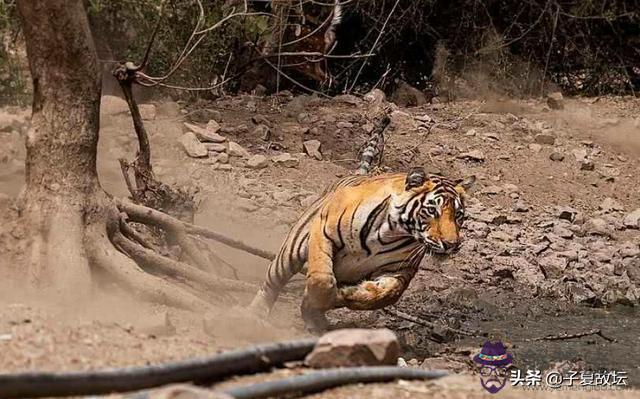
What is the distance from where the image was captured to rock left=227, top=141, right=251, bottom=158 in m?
11.1

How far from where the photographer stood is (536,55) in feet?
51.5

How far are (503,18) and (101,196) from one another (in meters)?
10.2

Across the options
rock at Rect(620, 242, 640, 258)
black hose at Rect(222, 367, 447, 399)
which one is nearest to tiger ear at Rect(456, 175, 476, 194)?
black hose at Rect(222, 367, 447, 399)

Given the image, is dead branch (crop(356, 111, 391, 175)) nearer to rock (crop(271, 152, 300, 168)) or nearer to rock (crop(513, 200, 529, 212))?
rock (crop(271, 152, 300, 168))

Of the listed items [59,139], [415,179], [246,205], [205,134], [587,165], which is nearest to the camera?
[59,139]

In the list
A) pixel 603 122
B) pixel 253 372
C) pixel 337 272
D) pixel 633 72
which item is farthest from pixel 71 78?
pixel 633 72

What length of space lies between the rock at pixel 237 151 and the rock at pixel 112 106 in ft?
3.69

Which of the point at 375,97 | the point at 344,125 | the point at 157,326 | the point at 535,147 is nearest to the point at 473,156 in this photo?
the point at 535,147

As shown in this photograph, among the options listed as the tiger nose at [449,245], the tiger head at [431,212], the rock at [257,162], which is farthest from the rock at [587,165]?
the tiger nose at [449,245]

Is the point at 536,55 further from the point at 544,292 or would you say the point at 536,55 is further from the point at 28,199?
the point at 28,199

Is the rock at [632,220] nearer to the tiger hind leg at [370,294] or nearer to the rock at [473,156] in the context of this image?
the rock at [473,156]

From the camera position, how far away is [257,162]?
35.9 feet

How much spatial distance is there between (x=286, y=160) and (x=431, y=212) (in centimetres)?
470

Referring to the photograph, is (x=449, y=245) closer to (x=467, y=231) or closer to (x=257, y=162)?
(x=467, y=231)
